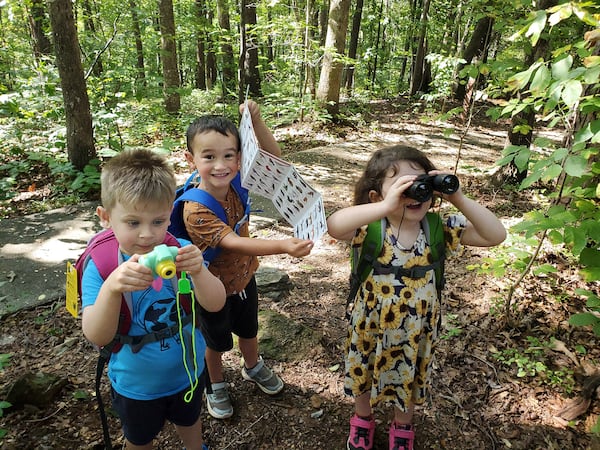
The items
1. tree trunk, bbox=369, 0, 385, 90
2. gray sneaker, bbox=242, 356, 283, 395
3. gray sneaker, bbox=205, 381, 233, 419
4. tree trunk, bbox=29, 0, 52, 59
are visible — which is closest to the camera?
gray sneaker, bbox=205, 381, 233, 419

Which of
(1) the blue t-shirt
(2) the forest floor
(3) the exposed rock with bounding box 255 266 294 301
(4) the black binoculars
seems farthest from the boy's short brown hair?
(3) the exposed rock with bounding box 255 266 294 301

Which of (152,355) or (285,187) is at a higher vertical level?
(285,187)

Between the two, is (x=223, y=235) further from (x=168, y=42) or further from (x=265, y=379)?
(x=168, y=42)

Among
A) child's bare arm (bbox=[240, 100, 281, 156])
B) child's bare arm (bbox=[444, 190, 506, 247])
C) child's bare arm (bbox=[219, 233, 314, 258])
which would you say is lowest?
child's bare arm (bbox=[219, 233, 314, 258])

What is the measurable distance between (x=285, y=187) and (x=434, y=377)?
1.90 metres

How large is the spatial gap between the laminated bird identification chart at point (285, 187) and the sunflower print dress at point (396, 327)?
37cm

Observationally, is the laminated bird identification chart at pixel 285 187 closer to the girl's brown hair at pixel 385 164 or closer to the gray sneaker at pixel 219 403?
the girl's brown hair at pixel 385 164

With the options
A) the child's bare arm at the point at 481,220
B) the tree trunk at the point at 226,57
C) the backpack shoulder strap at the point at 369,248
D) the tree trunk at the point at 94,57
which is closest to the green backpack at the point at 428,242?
the backpack shoulder strap at the point at 369,248

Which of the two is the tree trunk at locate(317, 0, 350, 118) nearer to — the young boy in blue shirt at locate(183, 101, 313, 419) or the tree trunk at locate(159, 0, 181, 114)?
the tree trunk at locate(159, 0, 181, 114)

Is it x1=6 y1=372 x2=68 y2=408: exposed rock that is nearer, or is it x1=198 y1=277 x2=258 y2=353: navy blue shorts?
x1=198 y1=277 x2=258 y2=353: navy blue shorts

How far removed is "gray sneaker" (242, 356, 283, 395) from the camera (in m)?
2.56

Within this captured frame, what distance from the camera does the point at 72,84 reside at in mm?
5031

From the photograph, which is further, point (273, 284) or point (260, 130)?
point (273, 284)

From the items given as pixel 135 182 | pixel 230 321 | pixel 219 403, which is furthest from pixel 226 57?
pixel 135 182
